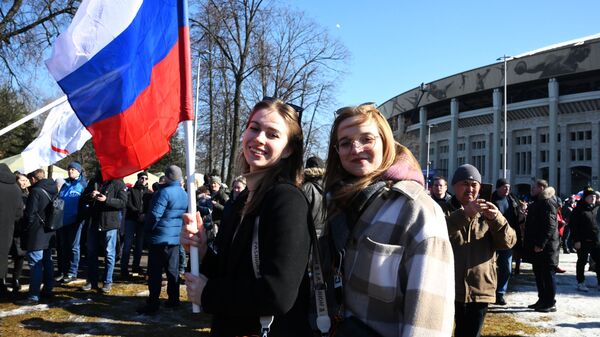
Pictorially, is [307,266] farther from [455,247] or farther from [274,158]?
[455,247]

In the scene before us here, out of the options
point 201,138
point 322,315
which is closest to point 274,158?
point 322,315

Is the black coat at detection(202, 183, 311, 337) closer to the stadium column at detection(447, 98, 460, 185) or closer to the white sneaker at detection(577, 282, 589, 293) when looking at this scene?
the white sneaker at detection(577, 282, 589, 293)

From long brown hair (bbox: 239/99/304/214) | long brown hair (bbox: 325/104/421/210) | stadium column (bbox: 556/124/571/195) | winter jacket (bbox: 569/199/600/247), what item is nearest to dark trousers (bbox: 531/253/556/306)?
winter jacket (bbox: 569/199/600/247)

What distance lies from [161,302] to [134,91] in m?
5.57

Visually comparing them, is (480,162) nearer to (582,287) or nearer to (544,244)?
(582,287)

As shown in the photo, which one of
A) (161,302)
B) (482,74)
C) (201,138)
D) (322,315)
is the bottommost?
(161,302)

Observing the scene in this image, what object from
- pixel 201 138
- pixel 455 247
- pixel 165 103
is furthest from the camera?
pixel 201 138

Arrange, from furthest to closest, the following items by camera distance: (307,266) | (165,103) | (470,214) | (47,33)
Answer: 1. (47,33)
2. (470,214)
3. (165,103)
4. (307,266)

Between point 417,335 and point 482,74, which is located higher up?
point 482,74

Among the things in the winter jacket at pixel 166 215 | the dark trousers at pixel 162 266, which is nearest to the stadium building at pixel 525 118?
the winter jacket at pixel 166 215

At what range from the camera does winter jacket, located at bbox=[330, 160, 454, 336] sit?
1.63 m

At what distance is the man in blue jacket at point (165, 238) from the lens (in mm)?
6812

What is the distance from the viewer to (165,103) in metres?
2.71

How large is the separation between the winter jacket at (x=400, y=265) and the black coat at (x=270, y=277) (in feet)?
0.70
